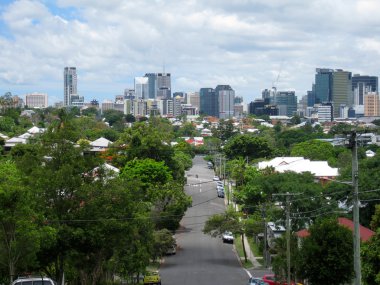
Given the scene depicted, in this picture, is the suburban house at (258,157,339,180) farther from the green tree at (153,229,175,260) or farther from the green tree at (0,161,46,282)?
the green tree at (0,161,46,282)

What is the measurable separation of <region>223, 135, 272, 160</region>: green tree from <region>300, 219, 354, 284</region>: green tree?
89.7 meters

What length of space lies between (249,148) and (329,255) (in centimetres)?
9105

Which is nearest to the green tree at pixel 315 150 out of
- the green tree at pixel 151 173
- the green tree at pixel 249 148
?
the green tree at pixel 249 148

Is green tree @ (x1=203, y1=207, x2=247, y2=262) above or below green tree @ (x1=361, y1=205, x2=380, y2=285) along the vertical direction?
below

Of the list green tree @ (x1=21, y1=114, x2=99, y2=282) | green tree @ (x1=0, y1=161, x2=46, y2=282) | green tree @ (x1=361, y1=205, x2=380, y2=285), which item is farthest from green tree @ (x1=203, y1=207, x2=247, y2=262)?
green tree @ (x1=0, y1=161, x2=46, y2=282)

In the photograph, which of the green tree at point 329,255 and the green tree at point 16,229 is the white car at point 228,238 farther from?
the green tree at point 16,229

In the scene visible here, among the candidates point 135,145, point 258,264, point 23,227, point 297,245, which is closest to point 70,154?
point 23,227

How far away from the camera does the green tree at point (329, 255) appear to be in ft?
126

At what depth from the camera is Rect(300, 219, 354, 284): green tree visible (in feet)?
126

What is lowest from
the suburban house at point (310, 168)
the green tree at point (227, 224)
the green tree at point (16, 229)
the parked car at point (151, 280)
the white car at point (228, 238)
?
the white car at point (228, 238)

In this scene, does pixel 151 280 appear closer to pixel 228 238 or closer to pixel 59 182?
pixel 59 182

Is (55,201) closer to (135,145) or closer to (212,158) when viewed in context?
(135,145)

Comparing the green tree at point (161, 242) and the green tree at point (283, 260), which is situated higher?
the green tree at point (283, 260)

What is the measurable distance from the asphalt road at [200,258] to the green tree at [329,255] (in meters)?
11.9
